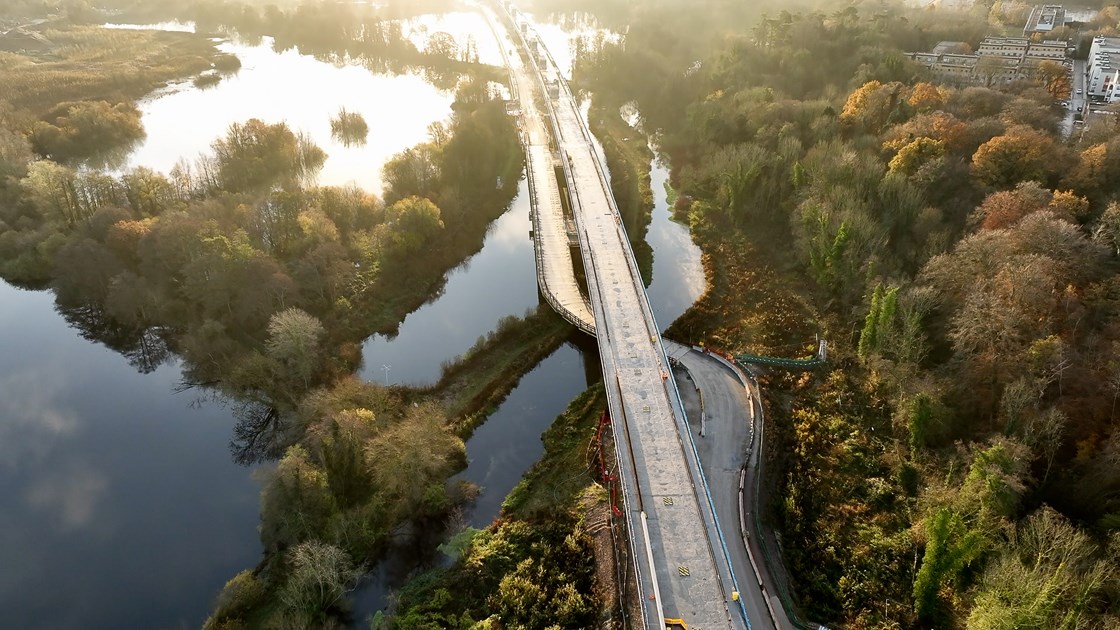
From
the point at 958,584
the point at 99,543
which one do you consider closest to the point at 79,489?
the point at 99,543

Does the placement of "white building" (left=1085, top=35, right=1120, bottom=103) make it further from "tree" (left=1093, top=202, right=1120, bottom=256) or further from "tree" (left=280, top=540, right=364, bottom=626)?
"tree" (left=280, top=540, right=364, bottom=626)

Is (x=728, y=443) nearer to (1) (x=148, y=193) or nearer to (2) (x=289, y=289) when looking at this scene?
(2) (x=289, y=289)

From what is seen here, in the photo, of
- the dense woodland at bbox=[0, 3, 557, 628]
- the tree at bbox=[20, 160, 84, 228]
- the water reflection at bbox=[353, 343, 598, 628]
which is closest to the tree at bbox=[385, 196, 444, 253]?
the dense woodland at bbox=[0, 3, 557, 628]

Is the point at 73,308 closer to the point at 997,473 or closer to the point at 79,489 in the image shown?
the point at 79,489

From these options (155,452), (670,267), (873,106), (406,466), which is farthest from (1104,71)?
(155,452)

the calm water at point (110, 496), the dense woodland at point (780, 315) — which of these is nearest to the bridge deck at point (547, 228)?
the dense woodland at point (780, 315)

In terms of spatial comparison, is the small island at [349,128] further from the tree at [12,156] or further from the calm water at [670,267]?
the calm water at [670,267]
